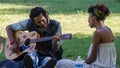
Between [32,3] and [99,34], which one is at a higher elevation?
[99,34]

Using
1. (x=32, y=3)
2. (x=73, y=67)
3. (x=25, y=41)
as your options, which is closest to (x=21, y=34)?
(x=25, y=41)

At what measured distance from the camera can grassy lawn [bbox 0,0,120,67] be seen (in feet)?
32.8

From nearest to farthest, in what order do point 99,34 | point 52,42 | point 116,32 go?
point 99,34
point 52,42
point 116,32

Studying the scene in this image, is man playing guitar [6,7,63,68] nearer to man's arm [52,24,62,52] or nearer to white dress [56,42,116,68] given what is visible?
man's arm [52,24,62,52]

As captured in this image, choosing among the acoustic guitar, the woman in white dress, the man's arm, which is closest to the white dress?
the woman in white dress

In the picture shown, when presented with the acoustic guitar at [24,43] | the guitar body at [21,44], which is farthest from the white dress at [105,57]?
the guitar body at [21,44]

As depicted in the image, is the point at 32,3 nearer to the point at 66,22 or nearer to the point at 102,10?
the point at 66,22

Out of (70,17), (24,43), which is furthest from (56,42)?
(70,17)

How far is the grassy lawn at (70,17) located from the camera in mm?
9992

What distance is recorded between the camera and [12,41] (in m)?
7.42

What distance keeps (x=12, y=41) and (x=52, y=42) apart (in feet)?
2.60

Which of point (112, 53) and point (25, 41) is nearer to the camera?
point (112, 53)

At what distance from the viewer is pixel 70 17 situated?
47.4 feet

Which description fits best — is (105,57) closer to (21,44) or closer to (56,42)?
(56,42)
